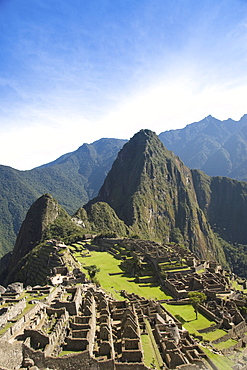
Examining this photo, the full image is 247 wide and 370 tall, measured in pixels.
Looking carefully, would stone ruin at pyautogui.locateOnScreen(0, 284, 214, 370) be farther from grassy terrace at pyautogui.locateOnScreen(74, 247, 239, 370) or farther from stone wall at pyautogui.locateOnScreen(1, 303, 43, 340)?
grassy terrace at pyautogui.locateOnScreen(74, 247, 239, 370)

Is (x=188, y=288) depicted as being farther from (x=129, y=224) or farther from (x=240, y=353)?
(x=129, y=224)

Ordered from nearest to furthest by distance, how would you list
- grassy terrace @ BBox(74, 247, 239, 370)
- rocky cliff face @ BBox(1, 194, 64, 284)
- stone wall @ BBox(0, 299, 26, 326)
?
stone wall @ BBox(0, 299, 26, 326), grassy terrace @ BBox(74, 247, 239, 370), rocky cliff face @ BBox(1, 194, 64, 284)

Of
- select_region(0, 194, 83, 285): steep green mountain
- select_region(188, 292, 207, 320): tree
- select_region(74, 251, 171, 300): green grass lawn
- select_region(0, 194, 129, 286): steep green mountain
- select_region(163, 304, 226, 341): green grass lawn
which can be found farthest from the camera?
select_region(0, 194, 83, 285): steep green mountain

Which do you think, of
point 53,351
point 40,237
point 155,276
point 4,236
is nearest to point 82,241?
point 40,237

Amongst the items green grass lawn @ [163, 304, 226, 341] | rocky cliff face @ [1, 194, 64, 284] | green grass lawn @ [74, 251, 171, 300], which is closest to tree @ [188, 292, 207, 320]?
green grass lawn @ [163, 304, 226, 341]

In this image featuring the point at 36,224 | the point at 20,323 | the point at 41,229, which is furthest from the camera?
the point at 36,224

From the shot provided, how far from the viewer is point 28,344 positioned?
58.6 feet

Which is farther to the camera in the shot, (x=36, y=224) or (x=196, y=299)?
(x=36, y=224)

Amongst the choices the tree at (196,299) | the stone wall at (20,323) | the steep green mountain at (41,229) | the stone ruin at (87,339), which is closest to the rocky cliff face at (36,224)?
the steep green mountain at (41,229)

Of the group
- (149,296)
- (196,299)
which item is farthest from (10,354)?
(149,296)

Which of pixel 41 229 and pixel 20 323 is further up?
pixel 41 229

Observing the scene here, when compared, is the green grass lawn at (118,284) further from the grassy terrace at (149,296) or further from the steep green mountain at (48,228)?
the steep green mountain at (48,228)

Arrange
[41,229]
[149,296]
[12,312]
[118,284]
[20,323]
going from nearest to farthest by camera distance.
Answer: [20,323], [12,312], [149,296], [118,284], [41,229]

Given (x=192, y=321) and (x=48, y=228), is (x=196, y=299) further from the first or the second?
(x=48, y=228)
